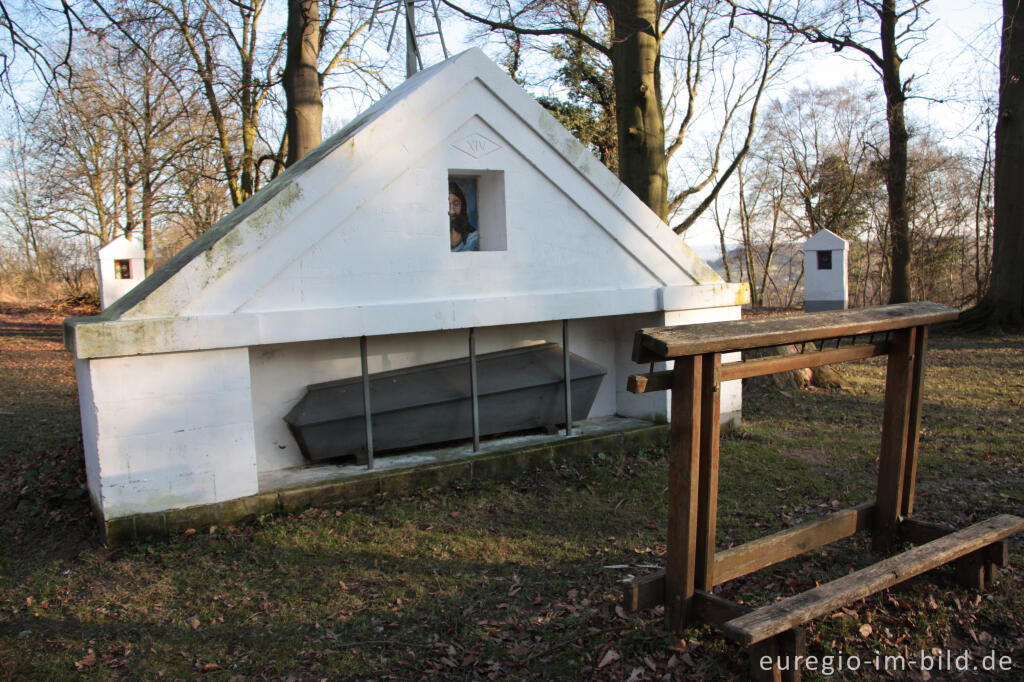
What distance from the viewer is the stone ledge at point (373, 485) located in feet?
18.5

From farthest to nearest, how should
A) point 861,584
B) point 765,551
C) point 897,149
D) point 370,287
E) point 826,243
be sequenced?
Answer: 1. point 826,243
2. point 897,149
3. point 370,287
4. point 765,551
5. point 861,584

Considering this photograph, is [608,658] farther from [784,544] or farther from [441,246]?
[441,246]

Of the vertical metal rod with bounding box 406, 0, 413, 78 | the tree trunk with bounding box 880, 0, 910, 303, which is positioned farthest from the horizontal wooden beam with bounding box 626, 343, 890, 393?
the tree trunk with bounding box 880, 0, 910, 303

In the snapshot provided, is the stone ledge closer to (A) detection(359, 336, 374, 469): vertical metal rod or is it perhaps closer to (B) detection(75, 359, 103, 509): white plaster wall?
(A) detection(359, 336, 374, 469): vertical metal rod

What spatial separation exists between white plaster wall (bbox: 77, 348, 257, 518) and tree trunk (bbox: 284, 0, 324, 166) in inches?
300

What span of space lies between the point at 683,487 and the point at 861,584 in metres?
1.06

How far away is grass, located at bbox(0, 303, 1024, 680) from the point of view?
4.07 metres

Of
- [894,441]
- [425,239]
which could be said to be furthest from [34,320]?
[894,441]

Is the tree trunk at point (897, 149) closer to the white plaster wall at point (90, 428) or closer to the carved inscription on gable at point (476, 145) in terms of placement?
→ the carved inscription on gable at point (476, 145)

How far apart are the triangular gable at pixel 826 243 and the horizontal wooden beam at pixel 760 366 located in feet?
51.5

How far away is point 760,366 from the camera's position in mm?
4094

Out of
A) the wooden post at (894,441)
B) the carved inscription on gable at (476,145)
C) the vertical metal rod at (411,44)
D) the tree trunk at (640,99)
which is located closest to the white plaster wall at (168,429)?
the carved inscription on gable at (476,145)

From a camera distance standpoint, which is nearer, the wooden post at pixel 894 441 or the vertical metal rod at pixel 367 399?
the wooden post at pixel 894 441

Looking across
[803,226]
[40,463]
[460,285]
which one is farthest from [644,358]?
[803,226]
